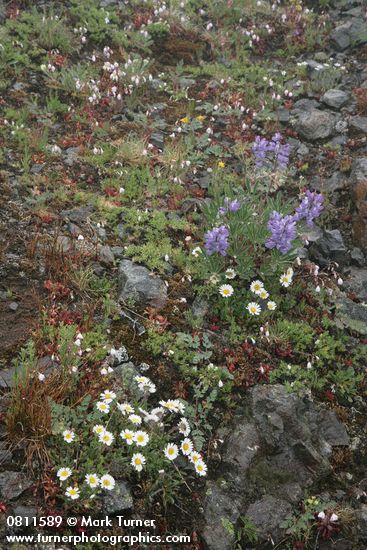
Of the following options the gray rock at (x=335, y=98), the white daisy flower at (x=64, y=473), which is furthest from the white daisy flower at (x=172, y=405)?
the gray rock at (x=335, y=98)

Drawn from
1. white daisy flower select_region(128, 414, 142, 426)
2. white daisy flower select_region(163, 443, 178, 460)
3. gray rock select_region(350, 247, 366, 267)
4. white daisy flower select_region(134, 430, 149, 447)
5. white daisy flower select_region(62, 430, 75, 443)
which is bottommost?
white daisy flower select_region(163, 443, 178, 460)

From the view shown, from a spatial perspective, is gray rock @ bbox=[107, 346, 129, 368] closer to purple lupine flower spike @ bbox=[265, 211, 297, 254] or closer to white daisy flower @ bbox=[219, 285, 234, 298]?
white daisy flower @ bbox=[219, 285, 234, 298]

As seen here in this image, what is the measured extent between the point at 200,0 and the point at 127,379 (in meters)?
10.8

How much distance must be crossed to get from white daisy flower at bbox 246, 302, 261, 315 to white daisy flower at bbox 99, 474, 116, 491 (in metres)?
2.55

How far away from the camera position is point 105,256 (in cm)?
628

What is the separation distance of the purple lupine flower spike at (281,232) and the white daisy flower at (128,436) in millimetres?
2689

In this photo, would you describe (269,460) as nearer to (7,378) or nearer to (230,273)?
(230,273)

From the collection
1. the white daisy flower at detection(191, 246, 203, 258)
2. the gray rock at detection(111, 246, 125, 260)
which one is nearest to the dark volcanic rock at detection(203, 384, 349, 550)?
the white daisy flower at detection(191, 246, 203, 258)

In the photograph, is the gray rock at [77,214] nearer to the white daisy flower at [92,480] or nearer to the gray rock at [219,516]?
the white daisy flower at [92,480]

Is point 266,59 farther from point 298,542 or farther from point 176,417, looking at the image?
point 298,542

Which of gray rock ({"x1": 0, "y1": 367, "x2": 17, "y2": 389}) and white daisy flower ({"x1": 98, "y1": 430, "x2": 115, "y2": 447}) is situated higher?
white daisy flower ({"x1": 98, "y1": 430, "x2": 115, "y2": 447})

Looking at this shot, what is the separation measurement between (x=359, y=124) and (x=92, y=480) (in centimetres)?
777

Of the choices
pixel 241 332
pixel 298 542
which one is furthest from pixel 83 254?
pixel 298 542

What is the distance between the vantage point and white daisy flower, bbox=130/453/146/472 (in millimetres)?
A: 4180
